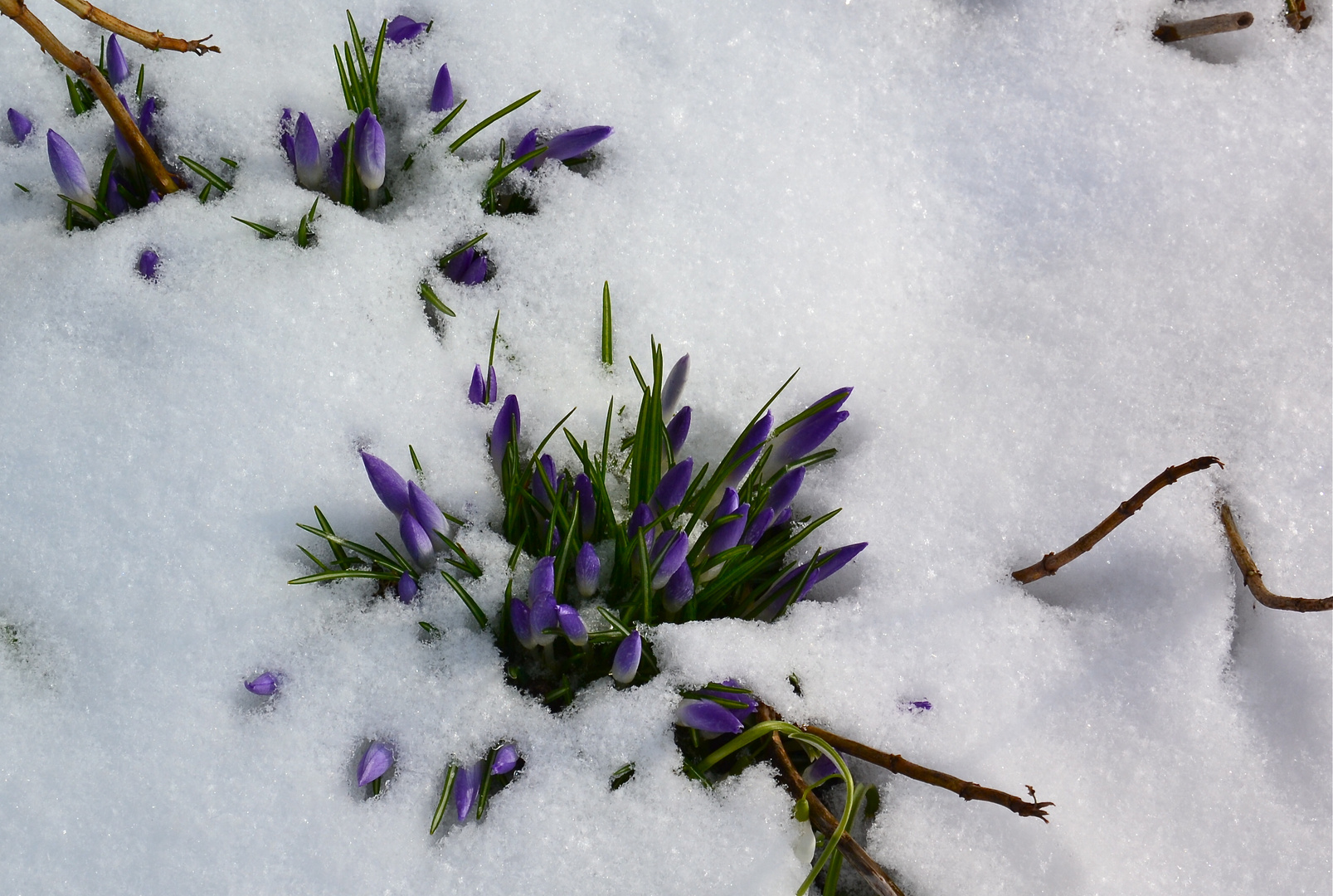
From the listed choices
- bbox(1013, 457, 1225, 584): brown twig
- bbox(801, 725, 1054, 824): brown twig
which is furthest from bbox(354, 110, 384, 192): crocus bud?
bbox(1013, 457, 1225, 584): brown twig

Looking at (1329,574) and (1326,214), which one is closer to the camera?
(1329,574)

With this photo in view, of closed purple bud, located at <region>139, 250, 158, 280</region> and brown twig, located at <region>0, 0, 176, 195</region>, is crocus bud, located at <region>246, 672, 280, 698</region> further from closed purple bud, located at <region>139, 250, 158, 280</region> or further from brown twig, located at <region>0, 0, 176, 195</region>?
brown twig, located at <region>0, 0, 176, 195</region>

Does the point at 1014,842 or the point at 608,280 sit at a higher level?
the point at 608,280

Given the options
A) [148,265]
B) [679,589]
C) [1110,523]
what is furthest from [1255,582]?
[148,265]

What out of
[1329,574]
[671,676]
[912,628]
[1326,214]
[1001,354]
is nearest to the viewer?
[671,676]

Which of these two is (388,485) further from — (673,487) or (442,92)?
(442,92)

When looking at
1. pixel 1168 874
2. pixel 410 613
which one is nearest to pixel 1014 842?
pixel 1168 874

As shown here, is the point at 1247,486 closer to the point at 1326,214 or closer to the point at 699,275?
the point at 1326,214
